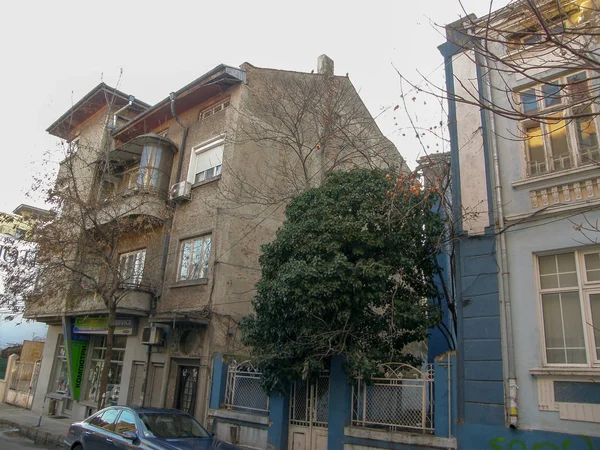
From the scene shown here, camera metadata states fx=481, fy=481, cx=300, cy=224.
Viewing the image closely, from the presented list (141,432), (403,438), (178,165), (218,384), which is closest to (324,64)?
(178,165)

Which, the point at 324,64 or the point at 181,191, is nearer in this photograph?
the point at 181,191

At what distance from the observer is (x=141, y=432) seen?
7.69m

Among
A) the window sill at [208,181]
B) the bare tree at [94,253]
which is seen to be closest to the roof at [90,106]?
the bare tree at [94,253]

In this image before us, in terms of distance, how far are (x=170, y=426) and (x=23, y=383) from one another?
1784 centimetres

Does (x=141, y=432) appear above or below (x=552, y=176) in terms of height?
below

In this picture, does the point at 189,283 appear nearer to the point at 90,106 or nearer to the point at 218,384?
the point at 218,384

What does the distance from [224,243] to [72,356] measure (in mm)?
9159

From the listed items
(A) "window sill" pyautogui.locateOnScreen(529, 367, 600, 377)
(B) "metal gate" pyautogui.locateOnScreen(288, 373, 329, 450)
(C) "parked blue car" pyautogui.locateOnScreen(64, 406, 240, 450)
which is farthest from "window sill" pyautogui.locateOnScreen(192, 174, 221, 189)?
(A) "window sill" pyautogui.locateOnScreen(529, 367, 600, 377)

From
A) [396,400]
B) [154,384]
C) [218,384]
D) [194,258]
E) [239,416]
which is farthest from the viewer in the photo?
[194,258]

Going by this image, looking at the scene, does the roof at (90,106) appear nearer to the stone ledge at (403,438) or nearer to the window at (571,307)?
the stone ledge at (403,438)

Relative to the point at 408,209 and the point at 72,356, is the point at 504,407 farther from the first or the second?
the point at 72,356

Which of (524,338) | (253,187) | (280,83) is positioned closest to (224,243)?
(253,187)

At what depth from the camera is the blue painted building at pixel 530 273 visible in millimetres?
7273

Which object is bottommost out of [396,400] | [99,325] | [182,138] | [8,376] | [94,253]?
[8,376]
